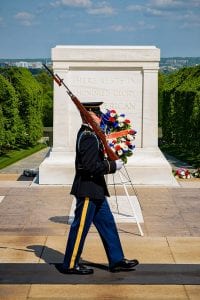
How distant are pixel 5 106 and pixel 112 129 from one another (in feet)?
77.4

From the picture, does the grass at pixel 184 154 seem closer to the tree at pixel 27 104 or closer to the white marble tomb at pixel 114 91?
the tree at pixel 27 104

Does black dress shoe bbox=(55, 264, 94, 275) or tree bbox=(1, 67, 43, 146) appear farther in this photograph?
tree bbox=(1, 67, 43, 146)

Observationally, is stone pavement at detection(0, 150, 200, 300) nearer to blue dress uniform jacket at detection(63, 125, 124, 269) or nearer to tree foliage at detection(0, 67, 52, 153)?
blue dress uniform jacket at detection(63, 125, 124, 269)

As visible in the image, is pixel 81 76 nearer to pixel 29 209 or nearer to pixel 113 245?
pixel 29 209

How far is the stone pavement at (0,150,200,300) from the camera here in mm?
5434

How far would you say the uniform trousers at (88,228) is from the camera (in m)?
5.70

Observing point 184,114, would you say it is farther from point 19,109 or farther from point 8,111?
point 19,109

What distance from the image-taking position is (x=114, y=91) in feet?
37.5

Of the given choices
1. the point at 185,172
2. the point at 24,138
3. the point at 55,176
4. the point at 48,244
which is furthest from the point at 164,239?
the point at 24,138

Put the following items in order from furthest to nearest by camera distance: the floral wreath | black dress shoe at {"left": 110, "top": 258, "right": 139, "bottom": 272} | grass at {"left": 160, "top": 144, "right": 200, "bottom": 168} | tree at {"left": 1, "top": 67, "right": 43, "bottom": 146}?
tree at {"left": 1, "top": 67, "right": 43, "bottom": 146} < grass at {"left": 160, "top": 144, "right": 200, "bottom": 168} < the floral wreath < black dress shoe at {"left": 110, "top": 258, "right": 139, "bottom": 272}

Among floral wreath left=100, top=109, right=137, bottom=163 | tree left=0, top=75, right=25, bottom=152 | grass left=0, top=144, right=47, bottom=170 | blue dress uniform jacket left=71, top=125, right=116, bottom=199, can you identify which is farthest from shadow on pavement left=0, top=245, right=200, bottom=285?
tree left=0, top=75, right=25, bottom=152

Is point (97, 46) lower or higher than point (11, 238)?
higher

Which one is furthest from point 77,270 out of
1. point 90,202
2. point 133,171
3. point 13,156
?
point 13,156

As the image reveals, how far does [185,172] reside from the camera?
12.9 m
